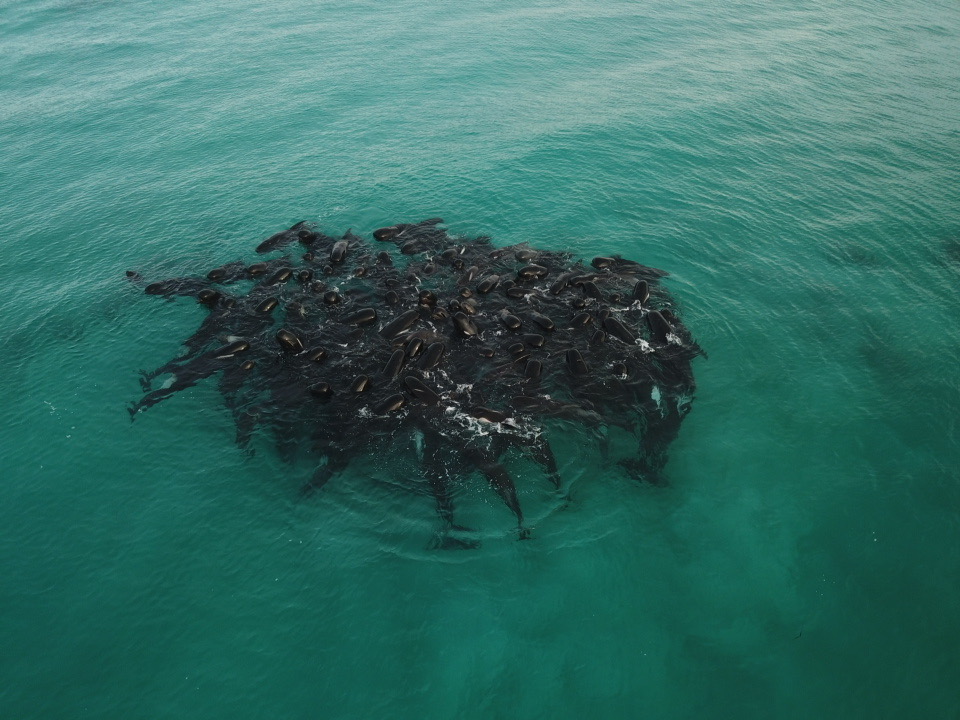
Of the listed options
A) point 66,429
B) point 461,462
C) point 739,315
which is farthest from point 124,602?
point 739,315

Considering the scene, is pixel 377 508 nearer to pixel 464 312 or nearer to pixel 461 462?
pixel 461 462

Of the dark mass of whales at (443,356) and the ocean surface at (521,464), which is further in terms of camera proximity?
the dark mass of whales at (443,356)

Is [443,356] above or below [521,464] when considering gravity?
above

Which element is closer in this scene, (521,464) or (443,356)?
(521,464)

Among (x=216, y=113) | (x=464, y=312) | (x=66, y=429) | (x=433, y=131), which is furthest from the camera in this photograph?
(x=216, y=113)
